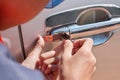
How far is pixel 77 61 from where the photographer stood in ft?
2.57

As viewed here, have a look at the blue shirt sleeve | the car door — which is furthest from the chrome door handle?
the blue shirt sleeve

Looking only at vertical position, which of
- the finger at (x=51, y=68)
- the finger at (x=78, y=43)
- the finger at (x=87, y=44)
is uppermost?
the finger at (x=87, y=44)

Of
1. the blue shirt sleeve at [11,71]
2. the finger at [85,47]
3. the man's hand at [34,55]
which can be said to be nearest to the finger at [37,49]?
the man's hand at [34,55]

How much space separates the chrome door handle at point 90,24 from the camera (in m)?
0.94

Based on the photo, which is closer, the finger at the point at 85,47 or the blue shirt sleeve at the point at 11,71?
the blue shirt sleeve at the point at 11,71

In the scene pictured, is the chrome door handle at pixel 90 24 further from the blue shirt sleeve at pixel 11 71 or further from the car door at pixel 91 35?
the blue shirt sleeve at pixel 11 71

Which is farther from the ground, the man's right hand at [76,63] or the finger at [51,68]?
the man's right hand at [76,63]

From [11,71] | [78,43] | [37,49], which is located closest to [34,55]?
[37,49]

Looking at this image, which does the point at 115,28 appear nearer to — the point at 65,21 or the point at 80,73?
the point at 65,21

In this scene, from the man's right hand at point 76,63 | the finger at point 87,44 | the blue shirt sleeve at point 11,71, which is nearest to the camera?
the blue shirt sleeve at point 11,71

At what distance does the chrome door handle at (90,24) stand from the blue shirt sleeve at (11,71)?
326 millimetres

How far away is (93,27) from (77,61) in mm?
231

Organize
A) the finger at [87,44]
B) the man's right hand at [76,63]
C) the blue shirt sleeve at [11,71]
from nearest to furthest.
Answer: the blue shirt sleeve at [11,71]
the man's right hand at [76,63]
the finger at [87,44]

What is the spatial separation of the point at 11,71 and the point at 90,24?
46 centimetres
